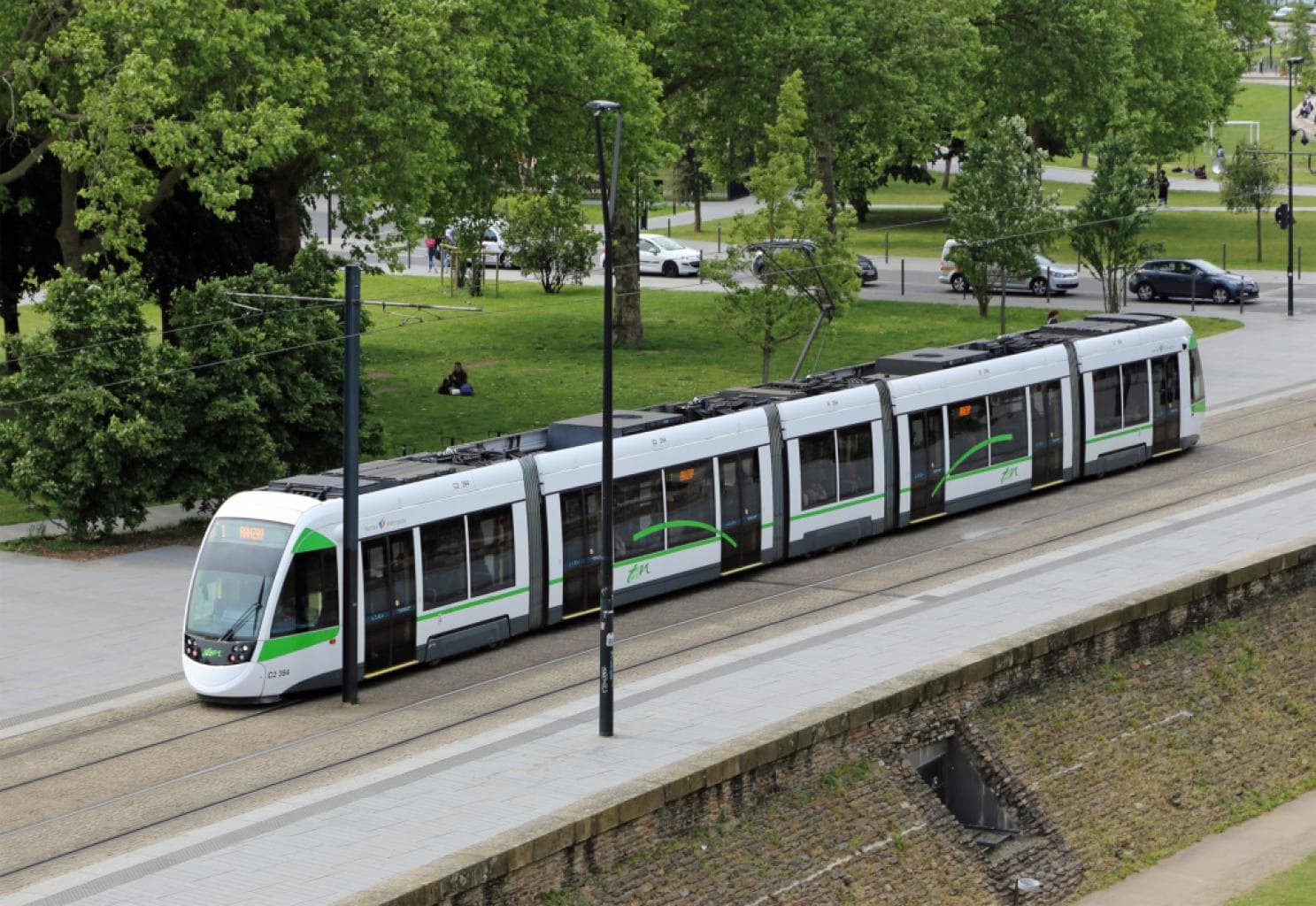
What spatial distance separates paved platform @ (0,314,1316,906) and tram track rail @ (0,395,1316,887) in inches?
20.7

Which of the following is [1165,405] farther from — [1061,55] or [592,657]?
[1061,55]

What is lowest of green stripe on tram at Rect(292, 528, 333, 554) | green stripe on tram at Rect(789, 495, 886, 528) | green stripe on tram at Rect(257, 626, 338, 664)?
green stripe on tram at Rect(257, 626, 338, 664)

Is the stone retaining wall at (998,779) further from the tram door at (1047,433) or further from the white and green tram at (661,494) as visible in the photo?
the tram door at (1047,433)

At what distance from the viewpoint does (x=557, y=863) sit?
56.6 feet

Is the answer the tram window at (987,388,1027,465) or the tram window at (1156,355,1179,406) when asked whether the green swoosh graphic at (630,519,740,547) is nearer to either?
the tram window at (987,388,1027,465)

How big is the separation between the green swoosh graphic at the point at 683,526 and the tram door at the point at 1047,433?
7.36m

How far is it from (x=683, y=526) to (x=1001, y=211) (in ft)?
91.3

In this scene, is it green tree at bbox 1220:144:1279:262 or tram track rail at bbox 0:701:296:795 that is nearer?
tram track rail at bbox 0:701:296:795

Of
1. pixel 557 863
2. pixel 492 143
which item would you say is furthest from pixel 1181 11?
pixel 557 863

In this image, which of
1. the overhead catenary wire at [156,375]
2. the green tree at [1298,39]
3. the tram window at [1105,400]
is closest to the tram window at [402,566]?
the overhead catenary wire at [156,375]

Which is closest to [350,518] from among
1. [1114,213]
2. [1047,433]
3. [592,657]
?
[592,657]

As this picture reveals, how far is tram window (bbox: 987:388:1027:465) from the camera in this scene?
33022 mm

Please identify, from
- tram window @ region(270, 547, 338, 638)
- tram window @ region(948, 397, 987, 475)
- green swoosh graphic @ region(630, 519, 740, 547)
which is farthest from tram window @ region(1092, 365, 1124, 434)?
tram window @ region(270, 547, 338, 638)

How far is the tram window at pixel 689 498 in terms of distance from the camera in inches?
1091
